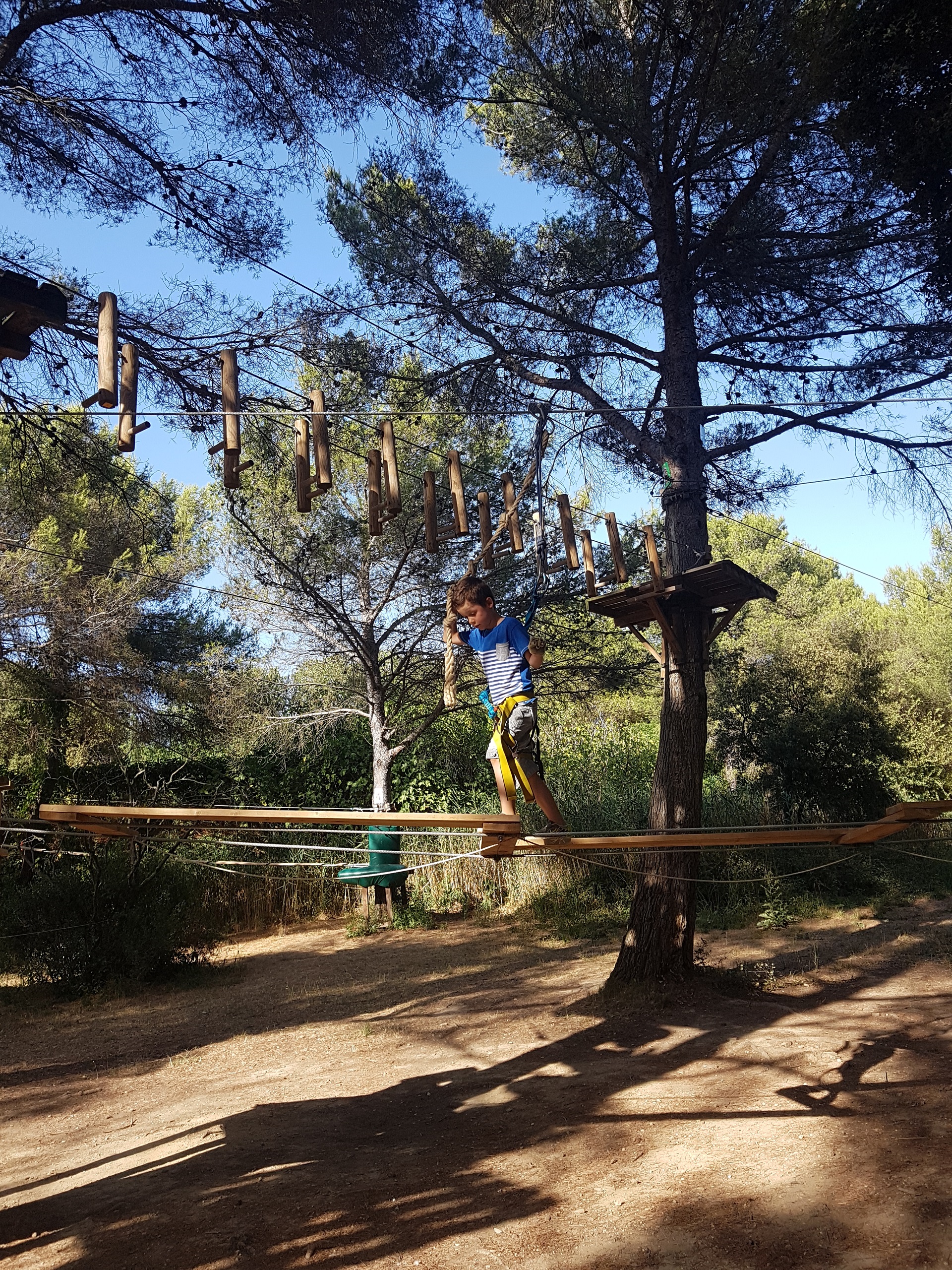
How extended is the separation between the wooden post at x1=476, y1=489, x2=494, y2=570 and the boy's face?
23.9 inches

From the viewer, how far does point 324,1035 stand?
7465mm

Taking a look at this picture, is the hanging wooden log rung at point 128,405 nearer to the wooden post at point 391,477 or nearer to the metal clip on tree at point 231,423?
the metal clip on tree at point 231,423

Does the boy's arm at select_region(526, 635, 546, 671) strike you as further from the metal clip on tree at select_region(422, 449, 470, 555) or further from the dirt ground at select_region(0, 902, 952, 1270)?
the dirt ground at select_region(0, 902, 952, 1270)

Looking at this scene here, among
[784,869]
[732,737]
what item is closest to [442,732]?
[732,737]

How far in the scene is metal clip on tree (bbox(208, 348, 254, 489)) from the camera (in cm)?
399

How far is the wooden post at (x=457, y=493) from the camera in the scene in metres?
4.87

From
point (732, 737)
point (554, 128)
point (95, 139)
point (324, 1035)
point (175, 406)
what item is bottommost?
point (324, 1035)

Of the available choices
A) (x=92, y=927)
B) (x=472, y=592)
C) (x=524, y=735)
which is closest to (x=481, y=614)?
(x=472, y=592)

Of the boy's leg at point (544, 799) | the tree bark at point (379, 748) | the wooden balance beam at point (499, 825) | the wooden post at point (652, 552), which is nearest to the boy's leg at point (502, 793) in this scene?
the boy's leg at point (544, 799)

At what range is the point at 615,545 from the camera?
5.78m

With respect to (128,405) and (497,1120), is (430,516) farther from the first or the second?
(497,1120)

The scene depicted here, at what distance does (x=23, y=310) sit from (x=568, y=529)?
316 cm

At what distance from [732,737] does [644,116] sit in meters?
8.37

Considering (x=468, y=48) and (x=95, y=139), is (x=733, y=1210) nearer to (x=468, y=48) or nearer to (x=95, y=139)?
(x=95, y=139)
